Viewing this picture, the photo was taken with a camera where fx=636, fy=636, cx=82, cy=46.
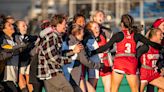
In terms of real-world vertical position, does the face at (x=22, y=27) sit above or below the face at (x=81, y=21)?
below

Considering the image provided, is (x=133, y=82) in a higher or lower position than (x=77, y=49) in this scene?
lower

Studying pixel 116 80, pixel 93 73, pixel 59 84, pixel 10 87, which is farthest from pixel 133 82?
pixel 10 87

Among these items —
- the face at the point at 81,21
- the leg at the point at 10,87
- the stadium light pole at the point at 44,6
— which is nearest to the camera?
the leg at the point at 10,87

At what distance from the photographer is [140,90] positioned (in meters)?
10.9

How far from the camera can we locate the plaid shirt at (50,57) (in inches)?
377

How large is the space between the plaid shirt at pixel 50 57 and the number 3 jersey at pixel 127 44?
110 cm

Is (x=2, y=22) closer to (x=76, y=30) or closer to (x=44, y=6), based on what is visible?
(x=76, y=30)

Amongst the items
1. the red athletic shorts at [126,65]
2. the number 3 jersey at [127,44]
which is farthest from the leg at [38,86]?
the number 3 jersey at [127,44]

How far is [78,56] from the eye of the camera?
10.3 meters

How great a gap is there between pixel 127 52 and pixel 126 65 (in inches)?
8.6

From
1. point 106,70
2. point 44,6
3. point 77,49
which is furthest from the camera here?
point 44,6

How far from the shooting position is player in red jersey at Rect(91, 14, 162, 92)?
10.4 m

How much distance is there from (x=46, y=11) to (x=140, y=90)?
27.9 meters

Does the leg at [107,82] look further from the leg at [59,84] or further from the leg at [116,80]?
the leg at [59,84]
